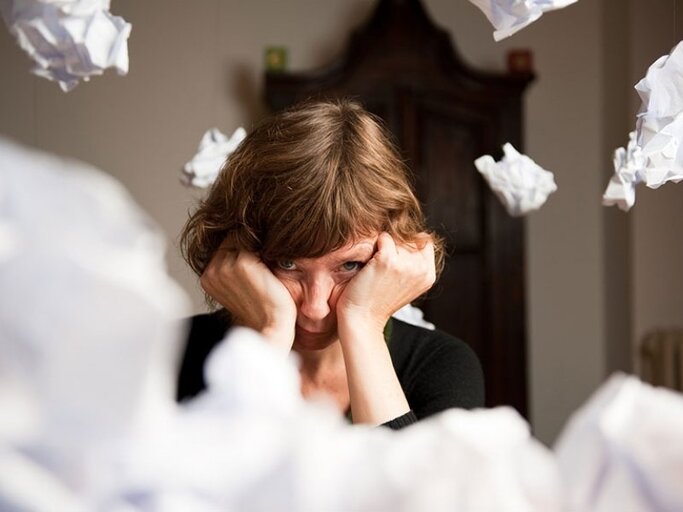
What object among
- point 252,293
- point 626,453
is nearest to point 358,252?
point 252,293

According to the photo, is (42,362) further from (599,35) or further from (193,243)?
(599,35)

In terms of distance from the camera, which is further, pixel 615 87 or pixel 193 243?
pixel 615 87

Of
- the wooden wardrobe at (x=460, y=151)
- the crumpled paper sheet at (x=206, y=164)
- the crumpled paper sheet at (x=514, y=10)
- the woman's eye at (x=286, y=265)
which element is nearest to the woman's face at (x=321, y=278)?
the woman's eye at (x=286, y=265)

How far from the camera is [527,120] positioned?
3.89 m

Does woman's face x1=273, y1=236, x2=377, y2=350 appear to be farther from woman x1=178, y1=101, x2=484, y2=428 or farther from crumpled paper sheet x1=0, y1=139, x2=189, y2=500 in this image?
crumpled paper sheet x1=0, y1=139, x2=189, y2=500

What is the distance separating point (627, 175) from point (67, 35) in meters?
0.42

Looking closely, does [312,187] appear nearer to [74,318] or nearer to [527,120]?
[74,318]

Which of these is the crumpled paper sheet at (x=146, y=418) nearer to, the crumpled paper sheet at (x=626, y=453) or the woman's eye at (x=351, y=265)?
the crumpled paper sheet at (x=626, y=453)

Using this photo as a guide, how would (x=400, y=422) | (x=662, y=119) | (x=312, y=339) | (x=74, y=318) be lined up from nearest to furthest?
(x=74, y=318) → (x=662, y=119) → (x=400, y=422) → (x=312, y=339)

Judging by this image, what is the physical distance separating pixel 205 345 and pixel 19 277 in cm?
124

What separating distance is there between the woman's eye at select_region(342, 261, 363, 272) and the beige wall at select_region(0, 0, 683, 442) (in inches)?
80.5

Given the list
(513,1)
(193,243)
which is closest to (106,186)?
(513,1)

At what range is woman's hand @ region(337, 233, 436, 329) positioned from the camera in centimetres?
106

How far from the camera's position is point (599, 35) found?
154 inches
